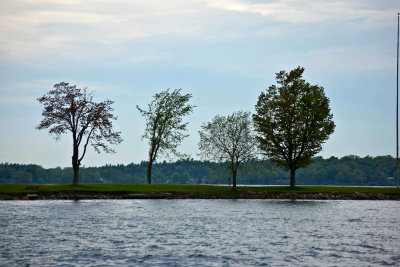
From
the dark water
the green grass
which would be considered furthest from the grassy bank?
the dark water

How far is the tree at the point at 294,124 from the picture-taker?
88.0 meters

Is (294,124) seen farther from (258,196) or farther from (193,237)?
(193,237)

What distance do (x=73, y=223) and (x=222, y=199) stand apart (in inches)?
1648

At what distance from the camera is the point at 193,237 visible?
37219 millimetres

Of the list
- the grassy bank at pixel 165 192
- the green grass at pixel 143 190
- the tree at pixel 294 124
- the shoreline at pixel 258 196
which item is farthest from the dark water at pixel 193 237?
the tree at pixel 294 124

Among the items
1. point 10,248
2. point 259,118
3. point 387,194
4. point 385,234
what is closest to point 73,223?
point 10,248

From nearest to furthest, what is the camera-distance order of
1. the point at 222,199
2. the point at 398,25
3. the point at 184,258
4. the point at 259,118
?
the point at 184,258, the point at 222,199, the point at 259,118, the point at 398,25

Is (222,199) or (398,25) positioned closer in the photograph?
(222,199)

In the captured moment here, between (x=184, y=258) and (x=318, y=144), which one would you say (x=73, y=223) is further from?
(x=318, y=144)

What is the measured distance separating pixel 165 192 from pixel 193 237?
43274mm

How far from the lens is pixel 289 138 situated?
88.1 metres

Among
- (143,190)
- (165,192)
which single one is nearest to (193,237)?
(165,192)

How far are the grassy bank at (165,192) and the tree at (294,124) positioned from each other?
618 cm

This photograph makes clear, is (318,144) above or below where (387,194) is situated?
above
